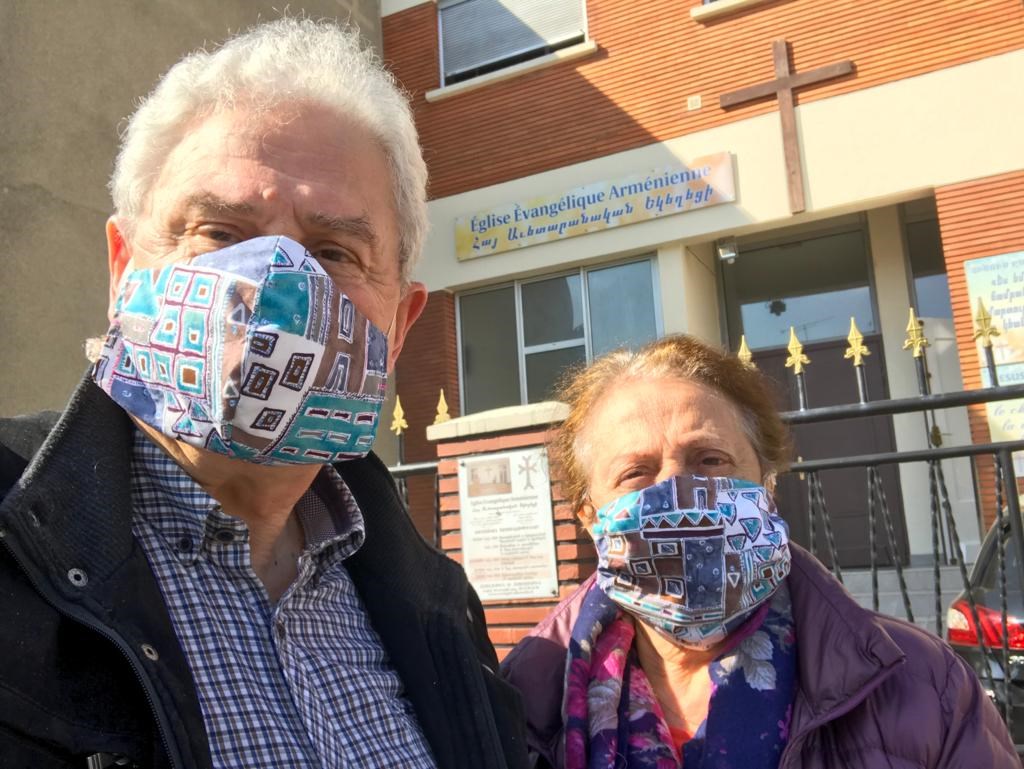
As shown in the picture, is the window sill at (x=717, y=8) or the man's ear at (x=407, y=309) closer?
the man's ear at (x=407, y=309)

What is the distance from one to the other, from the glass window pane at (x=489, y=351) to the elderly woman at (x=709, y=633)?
25.0ft

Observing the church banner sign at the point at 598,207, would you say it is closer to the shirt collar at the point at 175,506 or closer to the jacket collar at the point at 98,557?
the shirt collar at the point at 175,506

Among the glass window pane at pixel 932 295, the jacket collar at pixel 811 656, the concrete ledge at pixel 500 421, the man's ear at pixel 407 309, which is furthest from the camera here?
the glass window pane at pixel 932 295

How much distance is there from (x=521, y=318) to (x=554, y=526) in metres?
6.01

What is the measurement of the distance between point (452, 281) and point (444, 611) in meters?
8.52

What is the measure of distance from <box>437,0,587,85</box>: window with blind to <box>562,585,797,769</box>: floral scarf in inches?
355

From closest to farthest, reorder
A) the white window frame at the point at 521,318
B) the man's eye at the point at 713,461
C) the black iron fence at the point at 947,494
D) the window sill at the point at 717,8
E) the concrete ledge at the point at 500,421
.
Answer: the man's eye at the point at 713,461 → the black iron fence at the point at 947,494 → the concrete ledge at the point at 500,421 → the window sill at the point at 717,8 → the white window frame at the point at 521,318

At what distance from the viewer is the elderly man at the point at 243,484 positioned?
1.07m

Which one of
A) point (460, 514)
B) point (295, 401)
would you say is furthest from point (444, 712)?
point (460, 514)

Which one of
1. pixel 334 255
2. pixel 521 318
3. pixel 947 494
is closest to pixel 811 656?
pixel 334 255

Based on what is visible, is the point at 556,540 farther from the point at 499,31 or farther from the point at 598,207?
the point at 499,31

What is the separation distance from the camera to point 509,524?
416 cm

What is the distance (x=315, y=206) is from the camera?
4.79 feet

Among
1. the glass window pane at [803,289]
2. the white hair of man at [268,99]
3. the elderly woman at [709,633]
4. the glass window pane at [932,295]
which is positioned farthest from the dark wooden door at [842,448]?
the white hair of man at [268,99]
